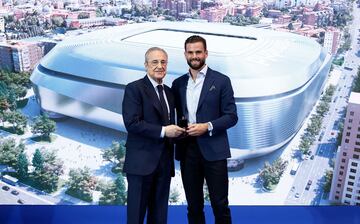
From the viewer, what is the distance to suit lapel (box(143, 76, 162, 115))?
1.36 meters

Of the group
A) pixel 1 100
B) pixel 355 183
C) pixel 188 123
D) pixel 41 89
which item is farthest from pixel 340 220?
pixel 1 100

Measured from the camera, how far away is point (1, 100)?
2783 millimetres

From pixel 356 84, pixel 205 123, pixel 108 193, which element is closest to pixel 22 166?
pixel 108 193

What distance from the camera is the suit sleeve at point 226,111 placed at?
140 centimetres

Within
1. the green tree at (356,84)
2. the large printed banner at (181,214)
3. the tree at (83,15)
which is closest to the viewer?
the large printed banner at (181,214)

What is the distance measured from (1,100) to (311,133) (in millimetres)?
2363

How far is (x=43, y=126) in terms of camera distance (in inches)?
107

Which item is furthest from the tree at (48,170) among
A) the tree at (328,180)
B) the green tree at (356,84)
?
the green tree at (356,84)

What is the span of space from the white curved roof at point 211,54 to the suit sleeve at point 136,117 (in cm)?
112

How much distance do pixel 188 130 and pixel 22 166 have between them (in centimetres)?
192

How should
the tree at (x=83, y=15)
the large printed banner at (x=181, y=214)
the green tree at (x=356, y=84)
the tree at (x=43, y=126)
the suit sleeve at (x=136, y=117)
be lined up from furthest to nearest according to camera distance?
the tree at (x=83, y=15), the tree at (x=43, y=126), the green tree at (x=356, y=84), the large printed banner at (x=181, y=214), the suit sleeve at (x=136, y=117)

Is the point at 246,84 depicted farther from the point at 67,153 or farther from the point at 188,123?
the point at 67,153

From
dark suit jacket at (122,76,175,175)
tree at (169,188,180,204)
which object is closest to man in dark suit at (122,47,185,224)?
dark suit jacket at (122,76,175,175)

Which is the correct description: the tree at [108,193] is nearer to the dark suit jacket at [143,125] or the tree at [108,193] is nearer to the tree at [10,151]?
the tree at [10,151]
